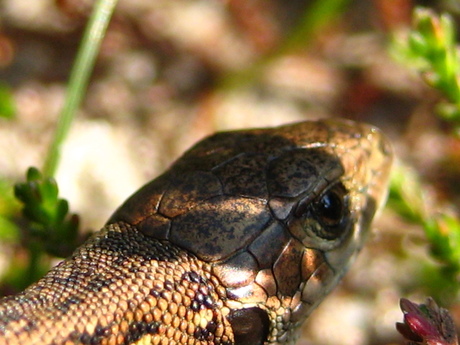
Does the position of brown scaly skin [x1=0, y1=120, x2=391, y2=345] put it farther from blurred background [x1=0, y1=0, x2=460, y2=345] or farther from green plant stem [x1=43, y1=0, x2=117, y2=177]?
blurred background [x1=0, y1=0, x2=460, y2=345]

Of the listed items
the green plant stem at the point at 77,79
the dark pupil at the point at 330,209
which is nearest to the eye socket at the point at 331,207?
the dark pupil at the point at 330,209

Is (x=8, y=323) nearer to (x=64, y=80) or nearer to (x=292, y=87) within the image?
(x=64, y=80)

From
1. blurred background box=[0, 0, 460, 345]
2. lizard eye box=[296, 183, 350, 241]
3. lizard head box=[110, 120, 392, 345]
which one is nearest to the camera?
lizard head box=[110, 120, 392, 345]

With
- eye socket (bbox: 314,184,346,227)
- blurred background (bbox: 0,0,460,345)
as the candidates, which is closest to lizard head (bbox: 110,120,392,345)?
eye socket (bbox: 314,184,346,227)

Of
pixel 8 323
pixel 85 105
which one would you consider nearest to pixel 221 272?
pixel 8 323

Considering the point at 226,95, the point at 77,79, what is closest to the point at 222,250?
the point at 77,79

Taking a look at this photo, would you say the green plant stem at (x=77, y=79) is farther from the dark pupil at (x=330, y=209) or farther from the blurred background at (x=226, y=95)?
the dark pupil at (x=330, y=209)
